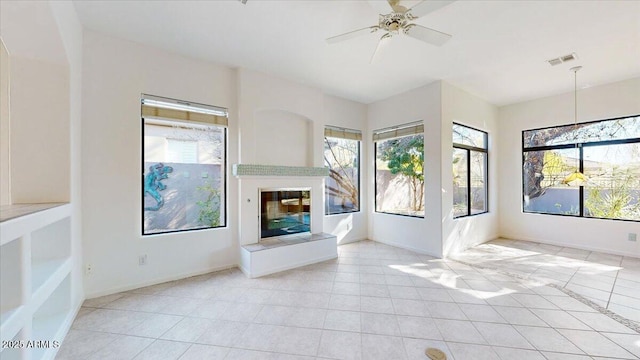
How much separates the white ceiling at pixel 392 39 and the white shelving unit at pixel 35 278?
2086 millimetres

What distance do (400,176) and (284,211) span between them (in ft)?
8.10

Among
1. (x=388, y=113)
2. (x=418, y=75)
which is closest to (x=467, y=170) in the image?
(x=388, y=113)

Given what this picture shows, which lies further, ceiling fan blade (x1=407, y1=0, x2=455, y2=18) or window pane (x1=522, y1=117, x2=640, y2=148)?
window pane (x1=522, y1=117, x2=640, y2=148)

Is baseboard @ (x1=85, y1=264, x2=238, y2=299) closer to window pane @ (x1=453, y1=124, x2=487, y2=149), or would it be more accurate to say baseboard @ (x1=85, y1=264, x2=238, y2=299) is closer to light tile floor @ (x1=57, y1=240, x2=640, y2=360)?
light tile floor @ (x1=57, y1=240, x2=640, y2=360)

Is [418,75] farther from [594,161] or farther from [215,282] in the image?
[215,282]

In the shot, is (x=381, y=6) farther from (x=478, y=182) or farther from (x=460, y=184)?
(x=478, y=182)

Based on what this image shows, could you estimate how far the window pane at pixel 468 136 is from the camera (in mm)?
4668

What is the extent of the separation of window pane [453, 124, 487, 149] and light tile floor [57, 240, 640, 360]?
2468mm

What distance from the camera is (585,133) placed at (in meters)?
4.64

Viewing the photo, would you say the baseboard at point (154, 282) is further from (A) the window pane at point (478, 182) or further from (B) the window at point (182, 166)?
(A) the window pane at point (478, 182)

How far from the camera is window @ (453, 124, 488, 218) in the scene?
184 inches

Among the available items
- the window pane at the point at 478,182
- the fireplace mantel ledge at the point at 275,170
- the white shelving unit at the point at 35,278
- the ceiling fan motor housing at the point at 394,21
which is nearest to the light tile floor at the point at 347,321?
the white shelving unit at the point at 35,278

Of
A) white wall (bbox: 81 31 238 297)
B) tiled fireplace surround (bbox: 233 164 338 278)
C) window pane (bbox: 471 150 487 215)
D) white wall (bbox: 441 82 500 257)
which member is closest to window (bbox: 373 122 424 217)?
white wall (bbox: 441 82 500 257)

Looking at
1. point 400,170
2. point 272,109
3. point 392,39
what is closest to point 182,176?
point 272,109
